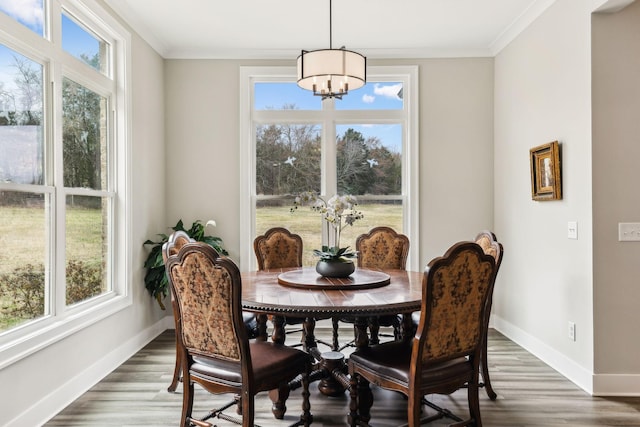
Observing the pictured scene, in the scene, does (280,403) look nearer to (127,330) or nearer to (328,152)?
(127,330)

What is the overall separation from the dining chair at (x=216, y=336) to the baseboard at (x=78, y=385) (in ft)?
3.14

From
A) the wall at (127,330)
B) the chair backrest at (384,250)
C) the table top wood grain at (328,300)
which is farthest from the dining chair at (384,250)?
the wall at (127,330)

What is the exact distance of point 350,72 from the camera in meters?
2.78

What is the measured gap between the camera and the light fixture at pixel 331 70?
274 centimetres

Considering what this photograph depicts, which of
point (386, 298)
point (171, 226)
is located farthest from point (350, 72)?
point (171, 226)

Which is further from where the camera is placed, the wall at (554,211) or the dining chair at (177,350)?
the wall at (554,211)

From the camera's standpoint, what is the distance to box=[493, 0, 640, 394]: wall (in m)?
2.93

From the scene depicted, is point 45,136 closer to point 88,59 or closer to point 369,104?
point 88,59

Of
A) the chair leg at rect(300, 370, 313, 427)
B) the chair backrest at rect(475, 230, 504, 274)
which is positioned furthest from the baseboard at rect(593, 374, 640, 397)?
the chair leg at rect(300, 370, 313, 427)

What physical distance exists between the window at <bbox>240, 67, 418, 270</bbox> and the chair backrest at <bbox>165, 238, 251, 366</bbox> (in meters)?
2.53

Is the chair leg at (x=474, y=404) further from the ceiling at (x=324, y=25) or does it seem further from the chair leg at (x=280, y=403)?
the ceiling at (x=324, y=25)

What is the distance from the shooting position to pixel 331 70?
273 cm

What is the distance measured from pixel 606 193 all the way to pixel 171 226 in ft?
12.5

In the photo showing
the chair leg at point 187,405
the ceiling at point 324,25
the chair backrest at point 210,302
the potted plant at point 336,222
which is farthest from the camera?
the ceiling at point 324,25
